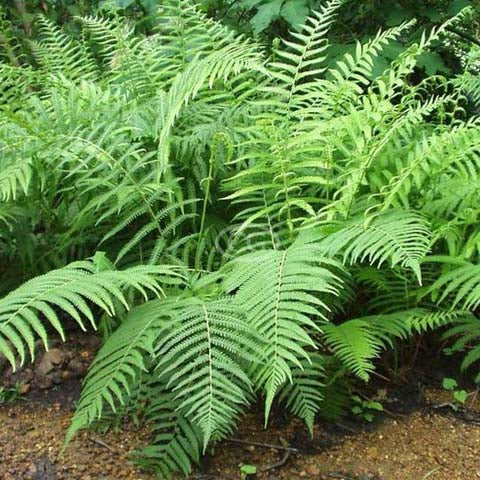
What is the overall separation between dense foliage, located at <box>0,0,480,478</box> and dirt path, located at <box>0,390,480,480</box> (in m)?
0.07

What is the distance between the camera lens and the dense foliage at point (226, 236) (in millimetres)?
1700

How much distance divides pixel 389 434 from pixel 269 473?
39 cm

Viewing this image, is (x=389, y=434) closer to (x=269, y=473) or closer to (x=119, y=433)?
(x=269, y=473)

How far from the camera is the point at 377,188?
→ 224cm

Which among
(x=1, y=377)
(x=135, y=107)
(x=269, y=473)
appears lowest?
(x=1, y=377)

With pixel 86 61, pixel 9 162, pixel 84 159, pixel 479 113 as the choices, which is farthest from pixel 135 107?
pixel 479 113

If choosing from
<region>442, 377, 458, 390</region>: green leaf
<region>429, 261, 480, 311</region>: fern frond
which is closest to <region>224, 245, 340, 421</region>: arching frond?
<region>429, 261, 480, 311</region>: fern frond

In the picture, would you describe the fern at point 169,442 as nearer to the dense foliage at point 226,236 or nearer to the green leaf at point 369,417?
the dense foliage at point 226,236

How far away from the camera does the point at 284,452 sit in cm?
187

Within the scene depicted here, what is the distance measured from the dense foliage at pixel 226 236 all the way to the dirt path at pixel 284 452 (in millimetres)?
75

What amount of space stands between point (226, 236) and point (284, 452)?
0.74 m

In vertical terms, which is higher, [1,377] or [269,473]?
[269,473]

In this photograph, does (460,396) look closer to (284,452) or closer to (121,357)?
(284,452)

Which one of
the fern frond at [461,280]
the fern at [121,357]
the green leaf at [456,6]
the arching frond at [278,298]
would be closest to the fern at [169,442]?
the fern at [121,357]
